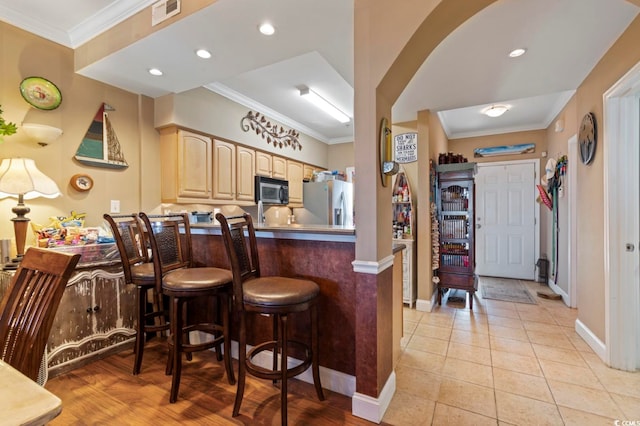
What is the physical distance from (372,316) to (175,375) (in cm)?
124

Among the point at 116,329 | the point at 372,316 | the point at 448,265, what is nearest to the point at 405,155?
the point at 448,265

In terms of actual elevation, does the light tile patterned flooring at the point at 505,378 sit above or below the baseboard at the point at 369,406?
below

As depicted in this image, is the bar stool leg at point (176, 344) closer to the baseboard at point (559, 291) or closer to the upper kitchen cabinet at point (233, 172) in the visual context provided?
the upper kitchen cabinet at point (233, 172)

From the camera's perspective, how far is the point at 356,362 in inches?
66.3

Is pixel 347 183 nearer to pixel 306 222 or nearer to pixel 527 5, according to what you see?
pixel 306 222

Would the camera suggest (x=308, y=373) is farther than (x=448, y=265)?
No

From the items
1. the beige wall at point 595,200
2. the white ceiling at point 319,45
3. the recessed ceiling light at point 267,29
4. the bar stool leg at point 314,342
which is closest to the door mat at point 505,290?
the beige wall at point 595,200

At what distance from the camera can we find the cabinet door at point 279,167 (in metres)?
4.49

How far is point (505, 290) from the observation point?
4367mm

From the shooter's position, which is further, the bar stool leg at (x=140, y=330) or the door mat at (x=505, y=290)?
the door mat at (x=505, y=290)

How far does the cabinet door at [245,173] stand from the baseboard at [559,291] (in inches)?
169

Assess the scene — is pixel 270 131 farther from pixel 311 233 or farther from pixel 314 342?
pixel 314 342

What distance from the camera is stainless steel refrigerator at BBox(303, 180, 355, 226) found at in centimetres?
491

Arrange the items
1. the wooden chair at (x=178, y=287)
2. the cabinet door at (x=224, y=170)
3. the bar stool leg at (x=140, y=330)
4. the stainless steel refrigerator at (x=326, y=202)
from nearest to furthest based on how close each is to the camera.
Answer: the wooden chair at (x=178, y=287)
the bar stool leg at (x=140, y=330)
the cabinet door at (x=224, y=170)
the stainless steel refrigerator at (x=326, y=202)
